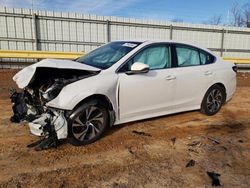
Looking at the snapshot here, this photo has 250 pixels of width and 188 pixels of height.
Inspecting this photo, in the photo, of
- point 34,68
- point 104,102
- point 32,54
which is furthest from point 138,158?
point 32,54

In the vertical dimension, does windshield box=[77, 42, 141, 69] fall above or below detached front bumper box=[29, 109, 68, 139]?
above

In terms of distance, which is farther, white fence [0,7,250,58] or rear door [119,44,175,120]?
white fence [0,7,250,58]

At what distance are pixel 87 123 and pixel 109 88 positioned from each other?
66 centimetres

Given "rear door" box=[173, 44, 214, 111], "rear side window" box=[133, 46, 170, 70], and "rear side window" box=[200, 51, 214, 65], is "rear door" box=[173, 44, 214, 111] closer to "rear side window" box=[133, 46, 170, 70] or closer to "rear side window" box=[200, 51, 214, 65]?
"rear side window" box=[200, 51, 214, 65]

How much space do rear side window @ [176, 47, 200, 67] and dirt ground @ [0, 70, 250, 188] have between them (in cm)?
123

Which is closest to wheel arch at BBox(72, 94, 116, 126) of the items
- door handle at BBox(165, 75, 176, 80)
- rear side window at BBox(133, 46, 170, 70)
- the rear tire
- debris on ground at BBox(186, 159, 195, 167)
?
rear side window at BBox(133, 46, 170, 70)

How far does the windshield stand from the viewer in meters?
4.73

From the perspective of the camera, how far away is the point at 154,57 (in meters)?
5.10

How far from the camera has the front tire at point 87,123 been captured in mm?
4043

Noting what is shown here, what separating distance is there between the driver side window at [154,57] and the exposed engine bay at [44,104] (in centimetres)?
96

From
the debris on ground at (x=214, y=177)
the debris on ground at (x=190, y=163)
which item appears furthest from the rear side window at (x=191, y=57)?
the debris on ground at (x=214, y=177)

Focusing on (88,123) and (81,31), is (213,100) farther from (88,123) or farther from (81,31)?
(81,31)

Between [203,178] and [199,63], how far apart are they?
10.0 feet

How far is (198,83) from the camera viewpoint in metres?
5.61
